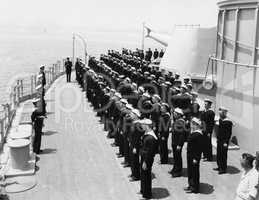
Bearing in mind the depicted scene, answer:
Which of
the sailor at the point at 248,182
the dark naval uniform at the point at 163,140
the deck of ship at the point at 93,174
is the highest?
the sailor at the point at 248,182

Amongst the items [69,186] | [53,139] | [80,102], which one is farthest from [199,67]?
[69,186]

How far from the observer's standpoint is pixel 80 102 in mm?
15359

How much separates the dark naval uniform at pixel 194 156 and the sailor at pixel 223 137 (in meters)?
1.22

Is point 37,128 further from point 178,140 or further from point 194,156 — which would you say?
point 194,156

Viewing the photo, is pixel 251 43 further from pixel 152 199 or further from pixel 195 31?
pixel 195 31

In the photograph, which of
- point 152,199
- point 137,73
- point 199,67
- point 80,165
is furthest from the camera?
point 199,67

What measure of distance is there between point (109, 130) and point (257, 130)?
13.5 feet

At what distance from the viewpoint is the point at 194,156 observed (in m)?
6.68

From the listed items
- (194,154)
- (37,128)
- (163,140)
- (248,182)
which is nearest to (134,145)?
(194,154)

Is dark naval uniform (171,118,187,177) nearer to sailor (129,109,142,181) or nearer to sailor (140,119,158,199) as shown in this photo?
sailor (129,109,142,181)

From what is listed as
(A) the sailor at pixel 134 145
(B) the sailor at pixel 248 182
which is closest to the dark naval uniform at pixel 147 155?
(A) the sailor at pixel 134 145

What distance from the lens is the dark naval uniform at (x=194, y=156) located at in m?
6.53

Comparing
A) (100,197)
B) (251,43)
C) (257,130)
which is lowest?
(100,197)

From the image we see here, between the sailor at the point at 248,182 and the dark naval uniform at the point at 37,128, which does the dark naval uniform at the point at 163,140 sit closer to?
the dark naval uniform at the point at 37,128
